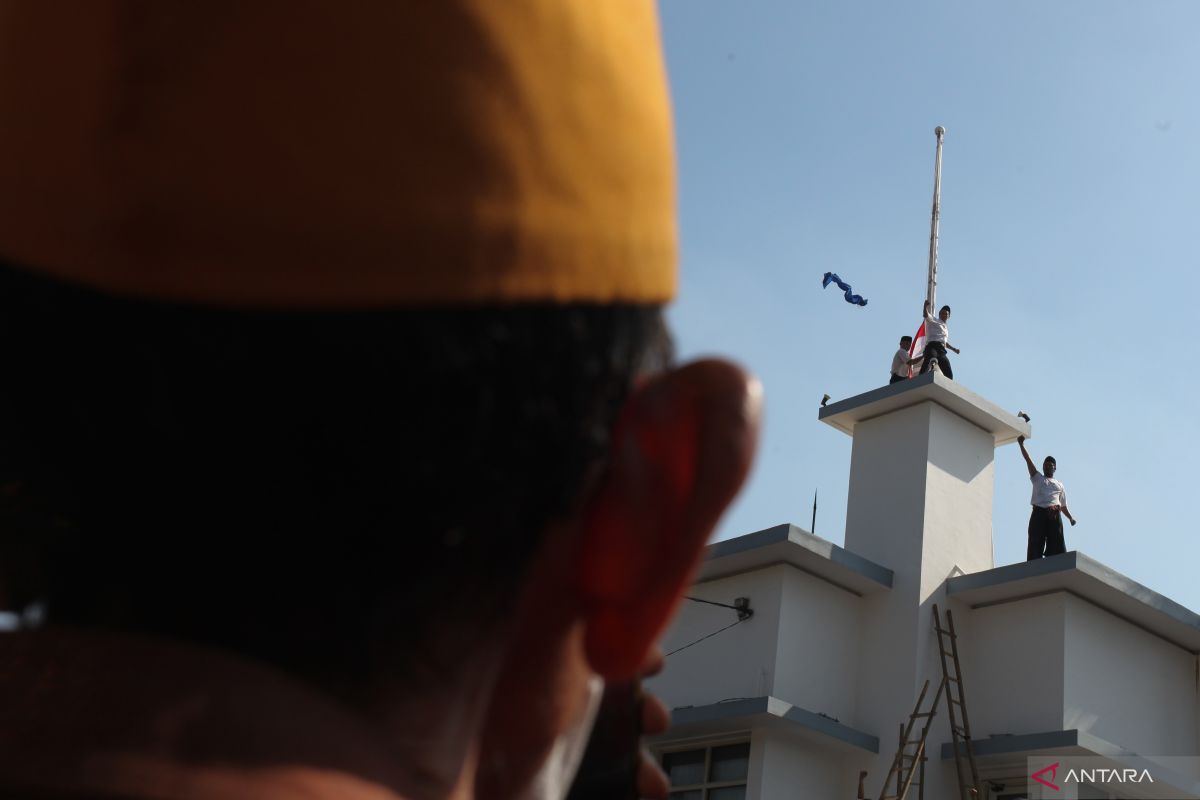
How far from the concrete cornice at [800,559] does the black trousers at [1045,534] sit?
1.84 meters

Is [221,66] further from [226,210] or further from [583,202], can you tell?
[583,202]

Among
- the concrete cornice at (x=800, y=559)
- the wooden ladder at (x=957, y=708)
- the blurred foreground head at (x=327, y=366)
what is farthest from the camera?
the concrete cornice at (x=800, y=559)

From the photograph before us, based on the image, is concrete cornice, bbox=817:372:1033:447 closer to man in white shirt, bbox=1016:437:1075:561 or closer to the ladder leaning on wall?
man in white shirt, bbox=1016:437:1075:561

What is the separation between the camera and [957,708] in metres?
13.6

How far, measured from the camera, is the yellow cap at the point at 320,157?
27.8 inches

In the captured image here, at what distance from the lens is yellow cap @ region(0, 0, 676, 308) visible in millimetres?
706

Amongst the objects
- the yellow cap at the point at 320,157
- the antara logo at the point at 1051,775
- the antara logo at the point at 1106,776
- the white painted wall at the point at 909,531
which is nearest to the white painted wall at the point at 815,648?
the white painted wall at the point at 909,531

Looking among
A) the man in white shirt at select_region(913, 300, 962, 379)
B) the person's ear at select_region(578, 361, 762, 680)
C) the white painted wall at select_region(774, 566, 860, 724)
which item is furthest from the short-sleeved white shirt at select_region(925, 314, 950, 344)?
the person's ear at select_region(578, 361, 762, 680)

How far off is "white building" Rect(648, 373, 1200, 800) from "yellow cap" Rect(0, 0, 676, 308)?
490 inches

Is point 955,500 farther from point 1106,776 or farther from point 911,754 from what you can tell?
point 1106,776

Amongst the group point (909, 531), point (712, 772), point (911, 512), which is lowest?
point (712, 772)

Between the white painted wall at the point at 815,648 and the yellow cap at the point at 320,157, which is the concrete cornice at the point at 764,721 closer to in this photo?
the white painted wall at the point at 815,648

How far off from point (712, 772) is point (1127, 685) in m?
4.08

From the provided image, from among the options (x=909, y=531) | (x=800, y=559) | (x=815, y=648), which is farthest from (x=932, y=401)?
(x=815, y=648)
